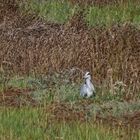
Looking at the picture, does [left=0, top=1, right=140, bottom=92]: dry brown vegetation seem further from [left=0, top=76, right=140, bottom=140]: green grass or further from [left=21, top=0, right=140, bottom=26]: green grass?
[left=0, top=76, right=140, bottom=140]: green grass

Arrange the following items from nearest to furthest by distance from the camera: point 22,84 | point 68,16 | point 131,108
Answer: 1. point 131,108
2. point 22,84
3. point 68,16

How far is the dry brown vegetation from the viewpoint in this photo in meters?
12.9

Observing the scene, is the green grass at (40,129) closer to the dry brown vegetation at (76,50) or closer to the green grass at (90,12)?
the dry brown vegetation at (76,50)

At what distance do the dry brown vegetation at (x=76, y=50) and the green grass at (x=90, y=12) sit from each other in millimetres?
602

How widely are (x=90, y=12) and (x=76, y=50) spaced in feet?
8.22

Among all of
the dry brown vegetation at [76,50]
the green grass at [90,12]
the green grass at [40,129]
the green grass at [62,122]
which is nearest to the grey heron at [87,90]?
the green grass at [62,122]

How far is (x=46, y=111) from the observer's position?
951 centimetres

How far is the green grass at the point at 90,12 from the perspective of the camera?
15242 millimetres

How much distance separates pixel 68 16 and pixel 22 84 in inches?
171

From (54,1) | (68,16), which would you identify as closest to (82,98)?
(68,16)

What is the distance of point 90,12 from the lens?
15.8 meters

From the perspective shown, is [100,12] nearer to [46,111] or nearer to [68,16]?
[68,16]

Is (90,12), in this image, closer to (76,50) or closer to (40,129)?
(76,50)

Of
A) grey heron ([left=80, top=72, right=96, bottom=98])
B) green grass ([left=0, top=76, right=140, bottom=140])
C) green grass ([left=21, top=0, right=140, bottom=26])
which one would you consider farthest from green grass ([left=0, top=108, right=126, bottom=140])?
green grass ([left=21, top=0, right=140, bottom=26])
